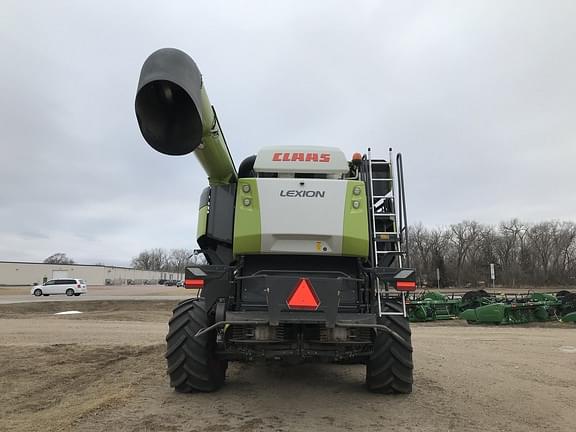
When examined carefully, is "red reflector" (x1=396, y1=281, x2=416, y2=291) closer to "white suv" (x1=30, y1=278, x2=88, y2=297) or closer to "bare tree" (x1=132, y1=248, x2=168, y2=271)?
"white suv" (x1=30, y1=278, x2=88, y2=297)

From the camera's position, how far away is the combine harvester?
516cm

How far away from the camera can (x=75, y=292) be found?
4456 centimetres

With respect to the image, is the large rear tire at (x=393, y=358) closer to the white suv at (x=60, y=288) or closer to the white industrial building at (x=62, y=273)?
the white suv at (x=60, y=288)

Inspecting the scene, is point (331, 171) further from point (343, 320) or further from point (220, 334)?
point (220, 334)

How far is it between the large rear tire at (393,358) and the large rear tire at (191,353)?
205 centimetres

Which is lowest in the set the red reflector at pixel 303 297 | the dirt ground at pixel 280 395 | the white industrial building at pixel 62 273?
the dirt ground at pixel 280 395

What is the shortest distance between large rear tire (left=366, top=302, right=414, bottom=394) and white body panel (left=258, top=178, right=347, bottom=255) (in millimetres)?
1209

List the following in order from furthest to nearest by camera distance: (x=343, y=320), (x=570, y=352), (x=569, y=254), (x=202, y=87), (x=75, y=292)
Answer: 1. (x=569, y=254)
2. (x=75, y=292)
3. (x=570, y=352)
4. (x=343, y=320)
5. (x=202, y=87)

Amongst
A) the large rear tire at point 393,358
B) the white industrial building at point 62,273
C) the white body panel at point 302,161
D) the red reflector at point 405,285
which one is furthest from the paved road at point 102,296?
the red reflector at point 405,285

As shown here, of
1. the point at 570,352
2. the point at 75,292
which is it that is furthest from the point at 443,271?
the point at 570,352

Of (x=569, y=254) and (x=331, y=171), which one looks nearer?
(x=331, y=171)

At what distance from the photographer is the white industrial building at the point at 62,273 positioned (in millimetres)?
86688

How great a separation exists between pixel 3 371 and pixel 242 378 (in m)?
4.18

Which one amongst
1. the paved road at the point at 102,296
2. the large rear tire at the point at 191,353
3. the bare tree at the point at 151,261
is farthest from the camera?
the bare tree at the point at 151,261
